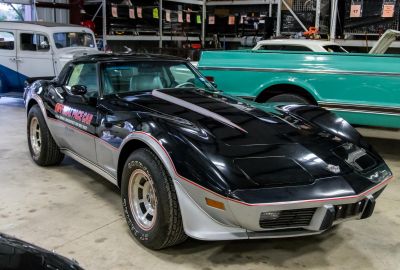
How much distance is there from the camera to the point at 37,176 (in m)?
4.79

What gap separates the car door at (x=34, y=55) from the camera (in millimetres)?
9180

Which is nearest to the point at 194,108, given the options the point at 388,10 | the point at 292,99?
the point at 292,99

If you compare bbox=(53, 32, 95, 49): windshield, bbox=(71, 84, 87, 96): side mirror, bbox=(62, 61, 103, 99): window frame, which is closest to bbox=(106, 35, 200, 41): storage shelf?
bbox=(53, 32, 95, 49): windshield

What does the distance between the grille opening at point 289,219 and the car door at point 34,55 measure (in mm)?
7547

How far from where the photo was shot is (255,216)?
8.46 ft

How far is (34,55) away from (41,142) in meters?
4.94

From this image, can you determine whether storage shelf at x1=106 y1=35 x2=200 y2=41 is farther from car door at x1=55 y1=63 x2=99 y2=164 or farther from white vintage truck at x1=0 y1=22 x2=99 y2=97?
car door at x1=55 y1=63 x2=99 y2=164

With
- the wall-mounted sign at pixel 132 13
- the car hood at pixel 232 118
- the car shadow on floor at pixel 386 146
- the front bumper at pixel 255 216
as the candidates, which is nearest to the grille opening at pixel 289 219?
the front bumper at pixel 255 216

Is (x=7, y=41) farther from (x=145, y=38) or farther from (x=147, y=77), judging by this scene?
(x=147, y=77)

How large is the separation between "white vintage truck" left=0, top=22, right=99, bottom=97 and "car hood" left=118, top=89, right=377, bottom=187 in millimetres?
6036

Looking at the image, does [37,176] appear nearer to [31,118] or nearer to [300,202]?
[31,118]

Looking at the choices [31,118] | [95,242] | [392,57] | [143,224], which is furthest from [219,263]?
[392,57]

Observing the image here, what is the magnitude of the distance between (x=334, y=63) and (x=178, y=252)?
3.50m

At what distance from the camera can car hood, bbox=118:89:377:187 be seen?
276cm
